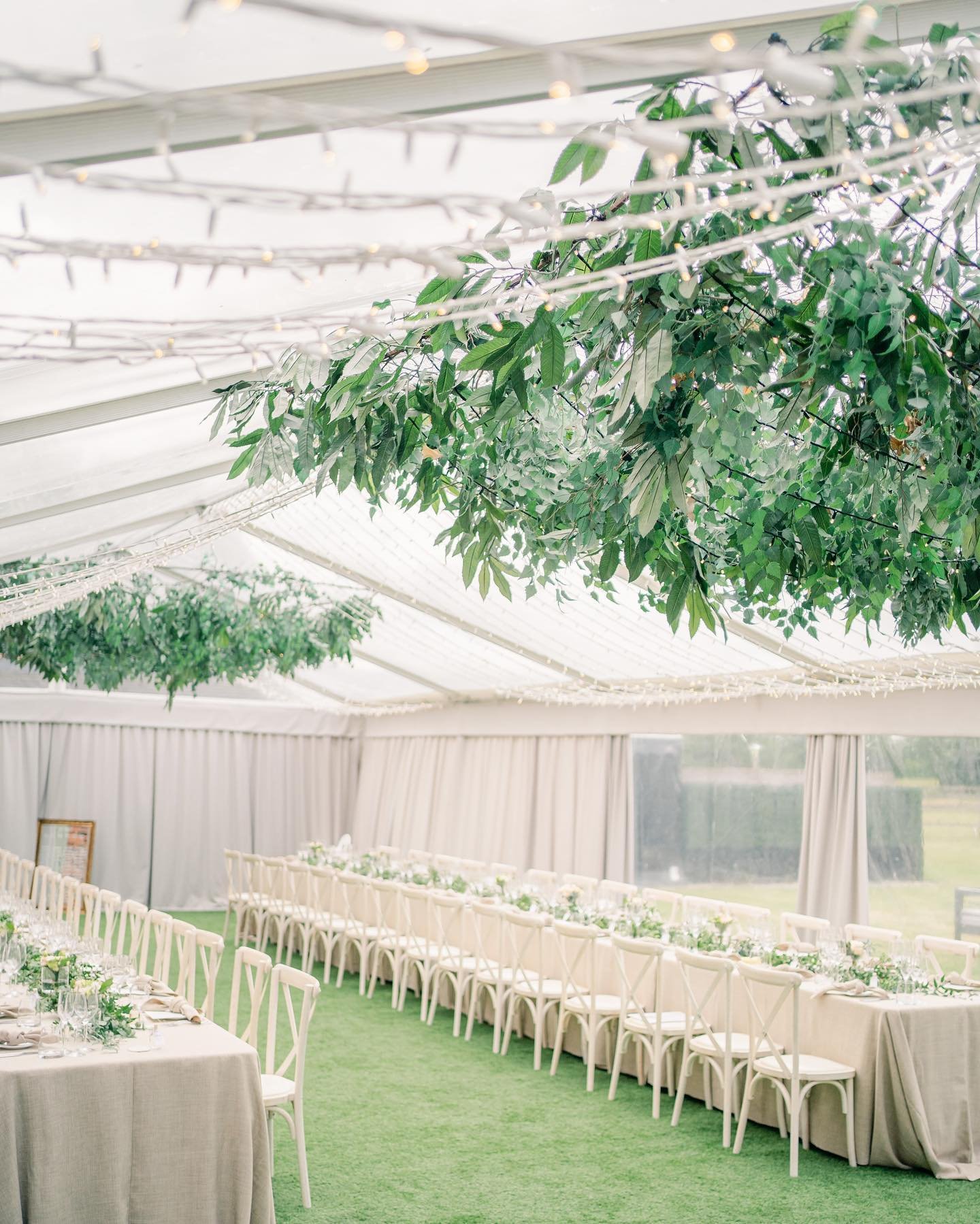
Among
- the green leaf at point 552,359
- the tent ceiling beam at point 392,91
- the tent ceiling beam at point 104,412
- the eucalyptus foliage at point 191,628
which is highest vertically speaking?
the tent ceiling beam at point 392,91

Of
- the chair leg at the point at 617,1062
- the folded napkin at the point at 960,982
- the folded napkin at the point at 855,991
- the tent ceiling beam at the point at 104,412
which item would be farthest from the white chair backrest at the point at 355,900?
the tent ceiling beam at the point at 104,412

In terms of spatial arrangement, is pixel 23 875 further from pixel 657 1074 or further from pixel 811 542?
pixel 811 542

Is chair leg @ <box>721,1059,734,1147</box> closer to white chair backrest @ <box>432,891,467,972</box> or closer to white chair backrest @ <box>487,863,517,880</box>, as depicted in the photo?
A: white chair backrest @ <box>432,891,467,972</box>

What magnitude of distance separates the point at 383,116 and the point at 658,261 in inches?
25.6

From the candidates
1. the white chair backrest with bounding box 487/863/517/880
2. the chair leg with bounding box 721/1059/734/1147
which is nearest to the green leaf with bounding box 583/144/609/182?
the chair leg with bounding box 721/1059/734/1147

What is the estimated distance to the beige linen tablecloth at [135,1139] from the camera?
3869 mm

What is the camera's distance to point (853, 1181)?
5.14 metres

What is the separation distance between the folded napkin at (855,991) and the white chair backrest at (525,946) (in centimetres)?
173

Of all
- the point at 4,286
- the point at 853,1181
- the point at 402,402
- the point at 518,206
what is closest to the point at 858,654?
the point at 853,1181

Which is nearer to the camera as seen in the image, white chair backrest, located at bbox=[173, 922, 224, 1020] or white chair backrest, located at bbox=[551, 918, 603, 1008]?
white chair backrest, located at bbox=[173, 922, 224, 1020]

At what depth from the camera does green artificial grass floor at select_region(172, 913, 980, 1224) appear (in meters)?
4.68

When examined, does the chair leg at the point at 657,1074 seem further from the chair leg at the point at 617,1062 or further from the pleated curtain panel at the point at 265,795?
the pleated curtain panel at the point at 265,795

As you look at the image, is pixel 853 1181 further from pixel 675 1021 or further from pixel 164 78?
pixel 164 78

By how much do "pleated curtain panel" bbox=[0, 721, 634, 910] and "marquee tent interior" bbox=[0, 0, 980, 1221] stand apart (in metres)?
0.04
